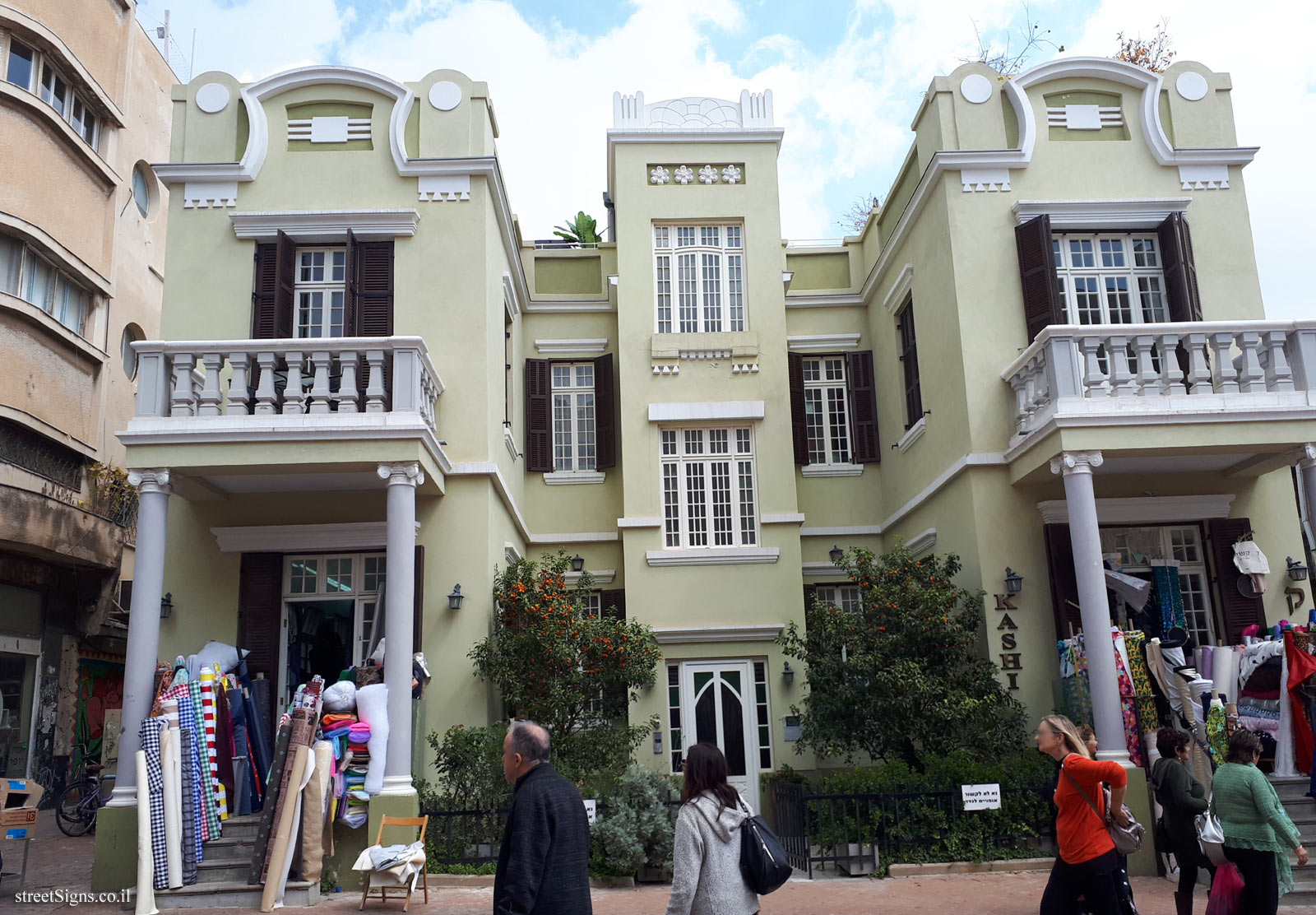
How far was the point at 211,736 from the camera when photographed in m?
10.7

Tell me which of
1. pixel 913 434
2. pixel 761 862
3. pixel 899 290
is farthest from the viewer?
pixel 899 290

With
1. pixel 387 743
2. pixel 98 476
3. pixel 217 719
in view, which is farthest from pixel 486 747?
pixel 98 476

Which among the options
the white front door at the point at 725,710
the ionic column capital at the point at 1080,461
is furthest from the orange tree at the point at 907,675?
the ionic column capital at the point at 1080,461

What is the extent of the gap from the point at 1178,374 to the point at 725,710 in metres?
7.59

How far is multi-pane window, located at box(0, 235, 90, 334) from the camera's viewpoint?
58.2 feet

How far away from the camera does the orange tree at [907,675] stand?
11.8 meters

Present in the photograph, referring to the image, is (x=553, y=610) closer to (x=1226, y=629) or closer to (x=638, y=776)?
(x=638, y=776)

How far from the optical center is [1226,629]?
12797mm

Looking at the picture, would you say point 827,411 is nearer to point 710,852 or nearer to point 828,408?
point 828,408

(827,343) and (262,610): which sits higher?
(827,343)

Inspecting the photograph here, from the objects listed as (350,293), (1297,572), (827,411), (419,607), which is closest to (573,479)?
(827,411)

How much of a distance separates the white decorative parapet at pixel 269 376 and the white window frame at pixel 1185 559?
899cm

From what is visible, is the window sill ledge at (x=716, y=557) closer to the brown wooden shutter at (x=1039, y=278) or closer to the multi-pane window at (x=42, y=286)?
the brown wooden shutter at (x=1039, y=278)

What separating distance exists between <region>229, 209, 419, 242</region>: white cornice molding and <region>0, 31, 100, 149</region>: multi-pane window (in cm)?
800
